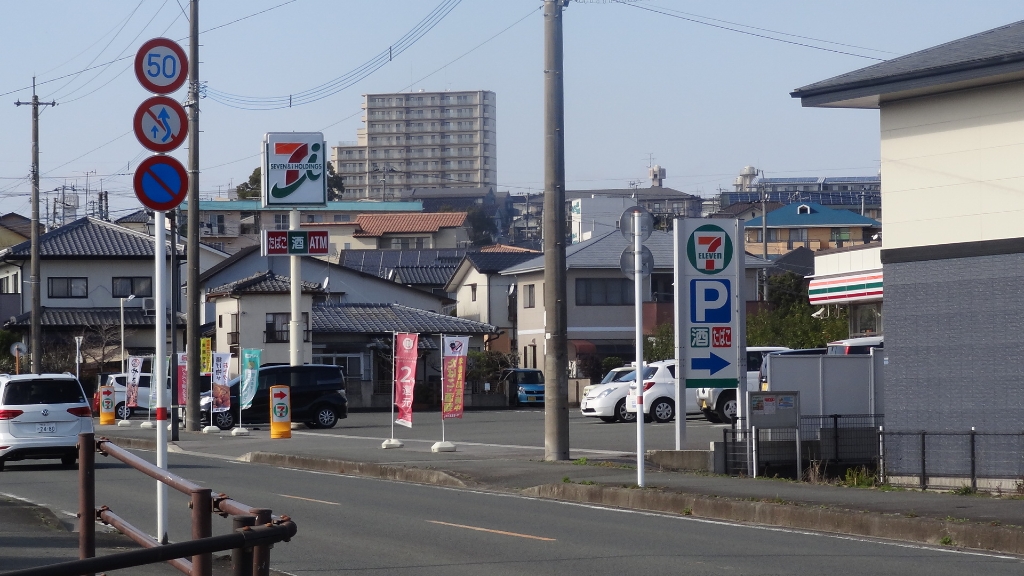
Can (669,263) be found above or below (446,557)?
above

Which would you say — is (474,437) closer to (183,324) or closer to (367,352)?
(367,352)

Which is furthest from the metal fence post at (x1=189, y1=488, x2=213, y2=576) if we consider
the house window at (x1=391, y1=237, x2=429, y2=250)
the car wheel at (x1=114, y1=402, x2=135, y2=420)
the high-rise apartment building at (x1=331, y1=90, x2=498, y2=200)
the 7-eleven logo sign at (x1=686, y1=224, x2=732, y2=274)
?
the high-rise apartment building at (x1=331, y1=90, x2=498, y2=200)

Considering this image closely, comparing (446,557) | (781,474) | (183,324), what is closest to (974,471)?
(781,474)

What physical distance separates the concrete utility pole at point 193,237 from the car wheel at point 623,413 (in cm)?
1082

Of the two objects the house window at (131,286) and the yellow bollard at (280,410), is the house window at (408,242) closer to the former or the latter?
the house window at (131,286)

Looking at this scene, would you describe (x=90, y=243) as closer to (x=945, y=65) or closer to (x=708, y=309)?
(x=708, y=309)

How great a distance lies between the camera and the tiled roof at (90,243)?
53.2m

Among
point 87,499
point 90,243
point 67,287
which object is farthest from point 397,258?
point 87,499

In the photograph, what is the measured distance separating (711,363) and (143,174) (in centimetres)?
1078

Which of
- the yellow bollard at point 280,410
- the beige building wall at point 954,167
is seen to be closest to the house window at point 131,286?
the yellow bollard at point 280,410

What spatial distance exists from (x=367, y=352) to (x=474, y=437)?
21892mm

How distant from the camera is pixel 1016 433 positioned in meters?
14.6

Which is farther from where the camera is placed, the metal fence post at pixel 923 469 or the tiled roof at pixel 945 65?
the metal fence post at pixel 923 469

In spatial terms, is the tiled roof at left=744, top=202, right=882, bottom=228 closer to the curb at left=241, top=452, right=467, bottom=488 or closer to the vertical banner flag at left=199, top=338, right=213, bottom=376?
the vertical banner flag at left=199, top=338, right=213, bottom=376
